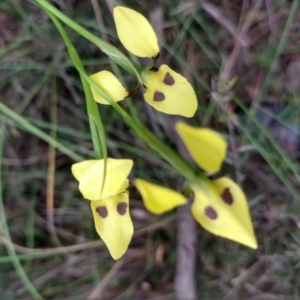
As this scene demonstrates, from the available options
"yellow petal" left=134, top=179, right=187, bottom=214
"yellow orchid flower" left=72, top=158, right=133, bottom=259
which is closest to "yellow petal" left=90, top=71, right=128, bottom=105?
"yellow orchid flower" left=72, top=158, right=133, bottom=259

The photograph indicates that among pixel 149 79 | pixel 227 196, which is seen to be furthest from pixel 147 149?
pixel 227 196

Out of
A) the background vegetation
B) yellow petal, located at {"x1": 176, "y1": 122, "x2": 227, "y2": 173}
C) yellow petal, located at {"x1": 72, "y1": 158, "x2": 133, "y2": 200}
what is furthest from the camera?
the background vegetation

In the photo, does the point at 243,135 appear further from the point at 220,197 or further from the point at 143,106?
the point at 220,197

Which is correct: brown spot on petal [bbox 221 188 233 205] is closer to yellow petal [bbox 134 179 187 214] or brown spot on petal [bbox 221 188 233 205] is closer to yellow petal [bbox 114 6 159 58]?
yellow petal [bbox 134 179 187 214]

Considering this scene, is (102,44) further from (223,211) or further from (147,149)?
(147,149)

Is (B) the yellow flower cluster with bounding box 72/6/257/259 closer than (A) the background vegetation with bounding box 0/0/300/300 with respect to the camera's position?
Yes

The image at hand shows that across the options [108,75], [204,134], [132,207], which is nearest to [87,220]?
[132,207]

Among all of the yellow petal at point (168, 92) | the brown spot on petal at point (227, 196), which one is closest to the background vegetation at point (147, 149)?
the yellow petal at point (168, 92)
